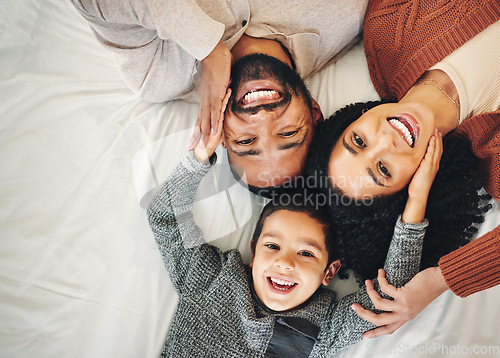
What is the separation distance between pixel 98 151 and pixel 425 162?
0.95 m

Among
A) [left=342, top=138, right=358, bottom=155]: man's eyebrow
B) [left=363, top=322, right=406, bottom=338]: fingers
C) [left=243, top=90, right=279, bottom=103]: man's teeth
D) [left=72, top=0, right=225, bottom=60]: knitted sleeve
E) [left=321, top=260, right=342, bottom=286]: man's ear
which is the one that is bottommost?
[left=363, top=322, right=406, bottom=338]: fingers

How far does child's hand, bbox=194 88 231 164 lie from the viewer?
1.13 metres

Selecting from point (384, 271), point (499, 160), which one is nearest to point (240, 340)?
point (384, 271)

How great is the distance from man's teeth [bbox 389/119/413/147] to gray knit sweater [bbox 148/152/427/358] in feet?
0.76

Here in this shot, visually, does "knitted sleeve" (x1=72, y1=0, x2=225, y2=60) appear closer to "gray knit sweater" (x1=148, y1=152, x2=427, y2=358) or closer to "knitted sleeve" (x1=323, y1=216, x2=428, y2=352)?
"gray knit sweater" (x1=148, y1=152, x2=427, y2=358)

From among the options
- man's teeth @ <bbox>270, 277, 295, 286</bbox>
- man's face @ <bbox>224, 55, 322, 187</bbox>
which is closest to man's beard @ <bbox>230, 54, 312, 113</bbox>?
man's face @ <bbox>224, 55, 322, 187</bbox>

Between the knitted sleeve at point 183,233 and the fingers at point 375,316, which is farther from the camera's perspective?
the knitted sleeve at point 183,233

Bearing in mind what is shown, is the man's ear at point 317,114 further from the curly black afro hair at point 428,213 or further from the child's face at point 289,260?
the child's face at point 289,260

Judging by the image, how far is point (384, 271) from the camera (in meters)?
1.15

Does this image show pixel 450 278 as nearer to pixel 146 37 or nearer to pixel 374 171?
pixel 374 171

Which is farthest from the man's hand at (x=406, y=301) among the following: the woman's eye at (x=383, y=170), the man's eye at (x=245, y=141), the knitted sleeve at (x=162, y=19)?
the knitted sleeve at (x=162, y=19)

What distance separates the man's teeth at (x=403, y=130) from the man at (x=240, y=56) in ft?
0.77

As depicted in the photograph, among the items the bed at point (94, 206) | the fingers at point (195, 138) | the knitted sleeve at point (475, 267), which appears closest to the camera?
the knitted sleeve at point (475, 267)

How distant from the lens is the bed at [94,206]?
43.4 inches
